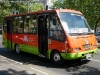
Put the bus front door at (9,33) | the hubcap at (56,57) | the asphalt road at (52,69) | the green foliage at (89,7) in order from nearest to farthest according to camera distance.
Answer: the asphalt road at (52,69), the hubcap at (56,57), the bus front door at (9,33), the green foliage at (89,7)

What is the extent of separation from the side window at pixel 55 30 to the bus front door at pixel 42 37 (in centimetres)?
65

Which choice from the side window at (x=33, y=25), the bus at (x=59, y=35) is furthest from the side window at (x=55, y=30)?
the side window at (x=33, y=25)

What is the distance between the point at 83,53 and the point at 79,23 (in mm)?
1703

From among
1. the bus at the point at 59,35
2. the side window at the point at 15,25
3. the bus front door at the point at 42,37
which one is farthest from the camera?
the side window at the point at 15,25

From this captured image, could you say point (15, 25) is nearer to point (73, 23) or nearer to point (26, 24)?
point (26, 24)

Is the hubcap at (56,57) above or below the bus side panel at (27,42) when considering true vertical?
below

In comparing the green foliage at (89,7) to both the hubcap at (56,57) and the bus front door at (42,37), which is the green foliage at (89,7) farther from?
the hubcap at (56,57)

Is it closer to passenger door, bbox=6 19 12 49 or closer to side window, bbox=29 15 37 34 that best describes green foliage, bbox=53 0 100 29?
passenger door, bbox=6 19 12 49

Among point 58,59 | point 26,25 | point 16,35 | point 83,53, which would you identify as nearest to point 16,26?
point 16,35

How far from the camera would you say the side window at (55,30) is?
9.73m

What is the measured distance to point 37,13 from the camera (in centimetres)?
1150

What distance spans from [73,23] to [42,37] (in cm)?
202

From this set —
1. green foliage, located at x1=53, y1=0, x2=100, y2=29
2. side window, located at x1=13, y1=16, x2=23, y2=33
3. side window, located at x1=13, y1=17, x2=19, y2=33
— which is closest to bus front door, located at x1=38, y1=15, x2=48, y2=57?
side window, located at x1=13, y1=16, x2=23, y2=33

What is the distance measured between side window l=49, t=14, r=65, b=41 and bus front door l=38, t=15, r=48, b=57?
65cm
